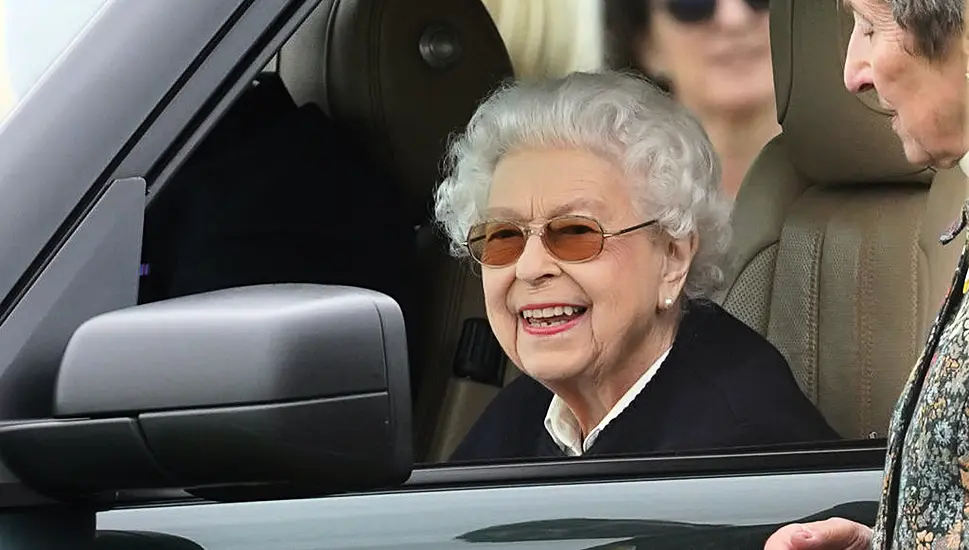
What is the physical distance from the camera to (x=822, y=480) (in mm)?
1845

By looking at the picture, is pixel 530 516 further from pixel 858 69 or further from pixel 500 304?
pixel 500 304

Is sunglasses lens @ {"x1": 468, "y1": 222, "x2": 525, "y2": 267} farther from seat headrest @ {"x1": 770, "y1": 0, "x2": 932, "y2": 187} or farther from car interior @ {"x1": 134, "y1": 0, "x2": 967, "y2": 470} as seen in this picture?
seat headrest @ {"x1": 770, "y1": 0, "x2": 932, "y2": 187}

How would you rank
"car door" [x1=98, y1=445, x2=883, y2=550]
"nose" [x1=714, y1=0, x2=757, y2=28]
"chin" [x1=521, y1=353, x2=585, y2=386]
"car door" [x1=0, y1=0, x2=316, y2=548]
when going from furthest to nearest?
1. "nose" [x1=714, y1=0, x2=757, y2=28]
2. "chin" [x1=521, y1=353, x2=585, y2=386]
3. "car door" [x1=98, y1=445, x2=883, y2=550]
4. "car door" [x1=0, y1=0, x2=316, y2=548]

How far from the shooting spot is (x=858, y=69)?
67.7 inches

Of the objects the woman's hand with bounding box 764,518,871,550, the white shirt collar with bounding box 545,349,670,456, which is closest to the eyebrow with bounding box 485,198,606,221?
the white shirt collar with bounding box 545,349,670,456

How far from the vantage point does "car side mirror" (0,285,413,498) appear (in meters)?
1.28

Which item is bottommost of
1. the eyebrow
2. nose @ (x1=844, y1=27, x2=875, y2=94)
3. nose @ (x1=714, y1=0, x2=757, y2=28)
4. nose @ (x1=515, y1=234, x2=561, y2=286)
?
nose @ (x1=515, y1=234, x2=561, y2=286)

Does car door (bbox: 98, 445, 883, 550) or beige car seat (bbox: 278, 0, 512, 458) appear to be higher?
beige car seat (bbox: 278, 0, 512, 458)

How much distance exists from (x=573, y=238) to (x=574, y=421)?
1.17ft

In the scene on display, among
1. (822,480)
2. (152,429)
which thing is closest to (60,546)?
(152,429)

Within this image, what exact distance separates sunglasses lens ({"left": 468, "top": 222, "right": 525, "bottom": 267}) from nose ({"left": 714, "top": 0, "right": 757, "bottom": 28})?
459 mm

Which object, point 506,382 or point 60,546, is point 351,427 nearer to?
point 60,546

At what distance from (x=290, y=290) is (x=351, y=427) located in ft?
0.47

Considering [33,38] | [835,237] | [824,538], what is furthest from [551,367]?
[33,38]
